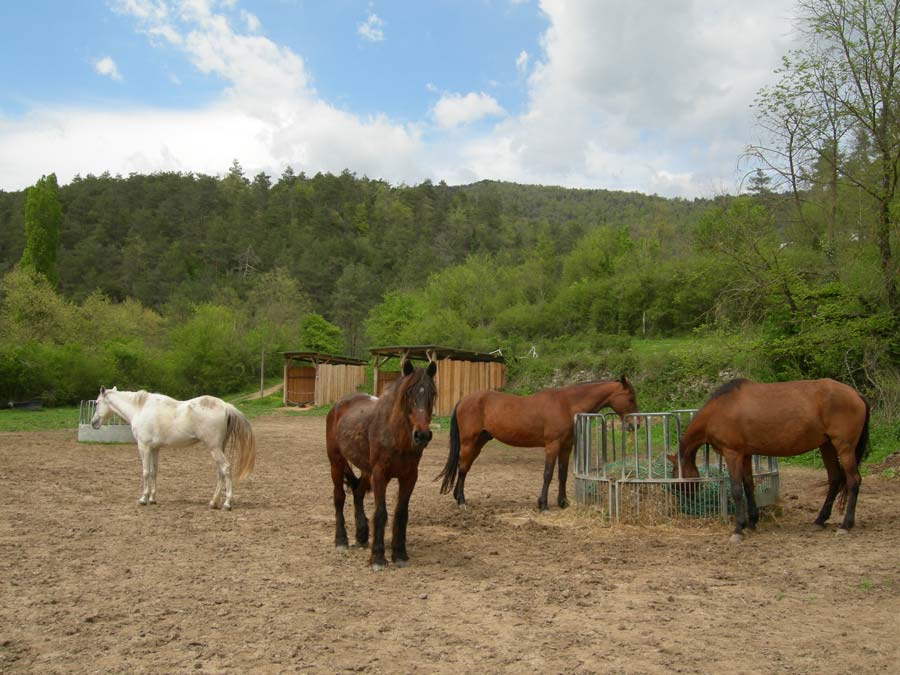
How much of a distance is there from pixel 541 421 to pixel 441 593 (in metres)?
4.42

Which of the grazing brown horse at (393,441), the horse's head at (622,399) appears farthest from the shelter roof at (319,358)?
the grazing brown horse at (393,441)

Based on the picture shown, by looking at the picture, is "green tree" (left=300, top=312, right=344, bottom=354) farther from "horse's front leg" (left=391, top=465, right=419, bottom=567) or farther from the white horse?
"horse's front leg" (left=391, top=465, right=419, bottom=567)

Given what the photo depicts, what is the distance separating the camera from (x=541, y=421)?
372 inches

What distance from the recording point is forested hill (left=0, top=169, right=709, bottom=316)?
74.1m

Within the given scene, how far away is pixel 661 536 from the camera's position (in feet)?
24.2

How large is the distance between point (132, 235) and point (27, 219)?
24.7 m

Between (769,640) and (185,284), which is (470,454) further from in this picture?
(185,284)

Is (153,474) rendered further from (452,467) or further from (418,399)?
(418,399)

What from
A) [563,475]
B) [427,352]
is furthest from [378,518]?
[427,352]

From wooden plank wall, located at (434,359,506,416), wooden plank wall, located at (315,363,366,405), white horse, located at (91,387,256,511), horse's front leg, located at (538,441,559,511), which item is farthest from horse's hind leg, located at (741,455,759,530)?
wooden plank wall, located at (315,363,366,405)

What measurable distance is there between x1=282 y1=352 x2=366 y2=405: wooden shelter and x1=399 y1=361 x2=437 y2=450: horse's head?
2756cm

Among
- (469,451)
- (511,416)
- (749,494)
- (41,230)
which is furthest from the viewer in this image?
(41,230)

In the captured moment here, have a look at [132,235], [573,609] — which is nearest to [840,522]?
[573,609]

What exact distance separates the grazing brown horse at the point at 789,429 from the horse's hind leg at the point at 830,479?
1 cm
